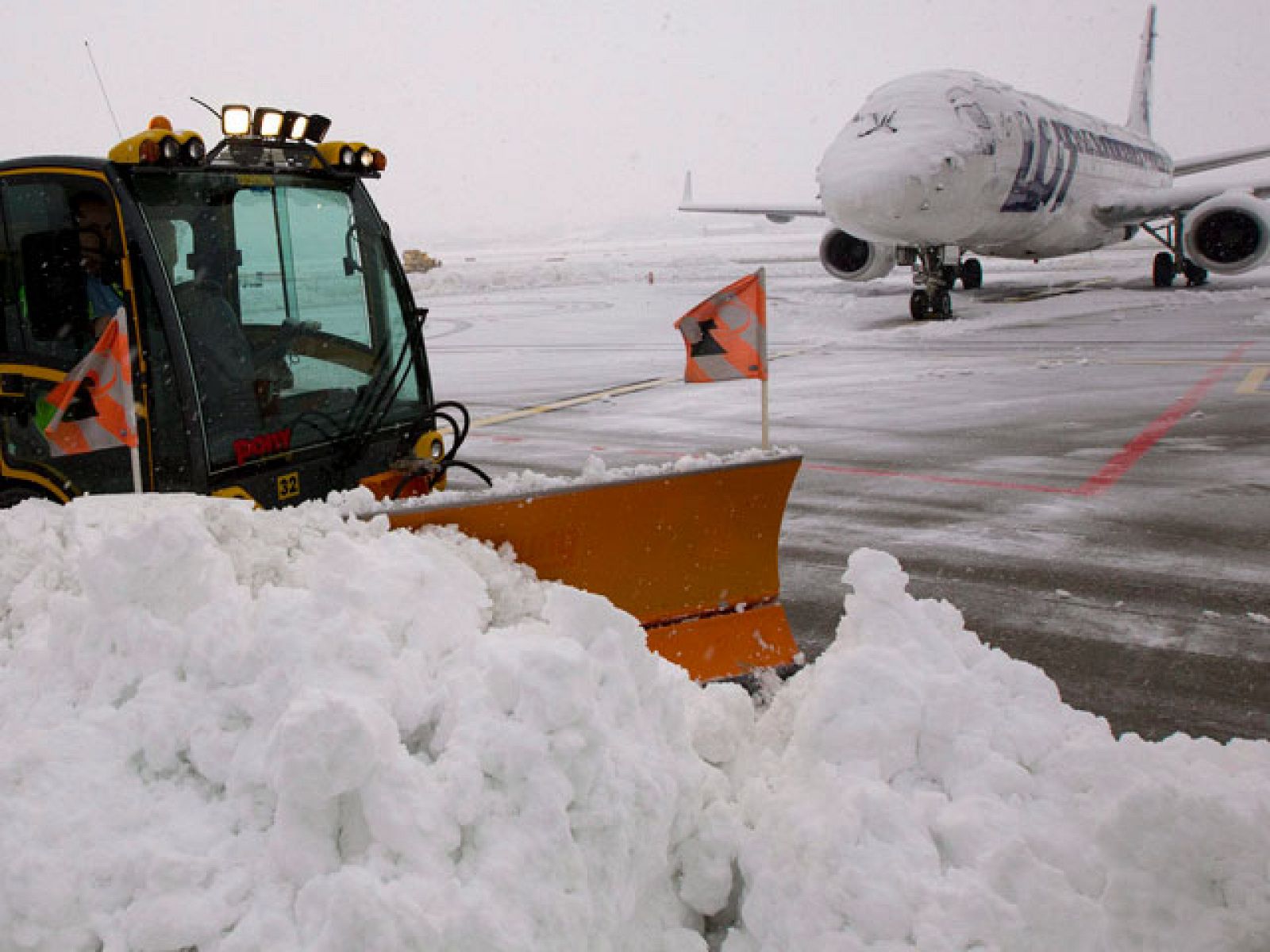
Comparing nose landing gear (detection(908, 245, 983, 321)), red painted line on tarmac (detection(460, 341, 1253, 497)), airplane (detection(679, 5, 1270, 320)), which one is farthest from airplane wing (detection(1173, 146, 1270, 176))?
red painted line on tarmac (detection(460, 341, 1253, 497))

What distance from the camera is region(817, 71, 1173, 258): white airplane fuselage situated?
1888 cm

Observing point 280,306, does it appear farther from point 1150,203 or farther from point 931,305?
point 1150,203

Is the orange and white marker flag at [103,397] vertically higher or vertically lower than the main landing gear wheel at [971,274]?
higher

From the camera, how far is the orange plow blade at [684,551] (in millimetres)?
4223

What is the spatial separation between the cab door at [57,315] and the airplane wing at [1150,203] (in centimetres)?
2637

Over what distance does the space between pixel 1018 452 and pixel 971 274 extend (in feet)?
79.6

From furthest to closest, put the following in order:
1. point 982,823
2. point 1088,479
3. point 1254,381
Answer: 1. point 1254,381
2. point 1088,479
3. point 982,823

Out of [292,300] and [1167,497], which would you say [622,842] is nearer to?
[292,300]

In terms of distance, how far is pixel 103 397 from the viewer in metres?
4.14

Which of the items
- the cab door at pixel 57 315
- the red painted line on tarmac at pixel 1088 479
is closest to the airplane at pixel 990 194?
the red painted line on tarmac at pixel 1088 479

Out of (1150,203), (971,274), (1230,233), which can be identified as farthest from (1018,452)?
(971,274)

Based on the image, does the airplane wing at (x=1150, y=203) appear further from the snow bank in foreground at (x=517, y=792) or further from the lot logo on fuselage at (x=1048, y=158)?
the snow bank in foreground at (x=517, y=792)

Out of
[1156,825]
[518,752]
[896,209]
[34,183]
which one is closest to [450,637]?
[518,752]

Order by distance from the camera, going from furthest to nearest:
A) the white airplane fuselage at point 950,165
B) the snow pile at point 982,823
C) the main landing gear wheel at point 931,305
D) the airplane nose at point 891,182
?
the main landing gear wheel at point 931,305
the white airplane fuselage at point 950,165
the airplane nose at point 891,182
the snow pile at point 982,823
